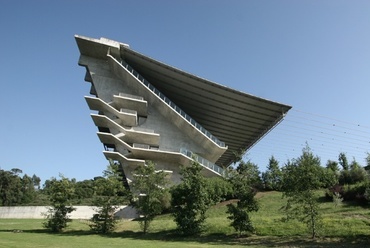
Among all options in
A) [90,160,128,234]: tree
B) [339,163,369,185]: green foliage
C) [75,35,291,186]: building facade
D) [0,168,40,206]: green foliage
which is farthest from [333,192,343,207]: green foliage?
[0,168,40,206]: green foliage

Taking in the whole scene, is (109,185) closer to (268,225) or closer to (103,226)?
(103,226)

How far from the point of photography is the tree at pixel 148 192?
22.4 metres

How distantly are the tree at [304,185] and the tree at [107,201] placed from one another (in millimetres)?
12908

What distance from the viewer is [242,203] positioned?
66.0 feet

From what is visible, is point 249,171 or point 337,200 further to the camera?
point 337,200

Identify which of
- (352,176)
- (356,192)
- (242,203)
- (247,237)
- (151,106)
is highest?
(151,106)

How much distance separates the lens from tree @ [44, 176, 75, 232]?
2387 cm

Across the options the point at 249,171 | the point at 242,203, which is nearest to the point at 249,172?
the point at 249,171

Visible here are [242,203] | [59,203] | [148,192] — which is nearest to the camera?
[242,203]

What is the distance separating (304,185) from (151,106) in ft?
92.7

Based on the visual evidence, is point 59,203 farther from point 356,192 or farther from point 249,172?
point 356,192

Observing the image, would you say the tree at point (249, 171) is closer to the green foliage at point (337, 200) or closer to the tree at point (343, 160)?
the green foliage at point (337, 200)

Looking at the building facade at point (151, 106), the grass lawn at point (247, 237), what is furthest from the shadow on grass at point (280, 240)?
the building facade at point (151, 106)

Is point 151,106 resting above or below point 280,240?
above
